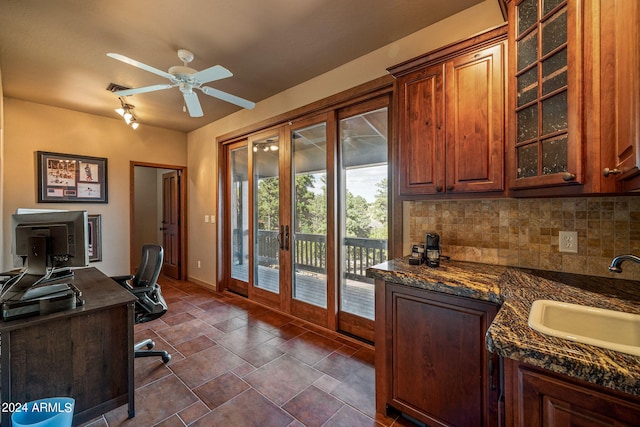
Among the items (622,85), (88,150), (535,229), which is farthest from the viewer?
(88,150)

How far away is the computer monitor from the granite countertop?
75.4 inches

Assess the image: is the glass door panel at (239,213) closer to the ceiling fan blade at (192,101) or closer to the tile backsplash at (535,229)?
the ceiling fan blade at (192,101)

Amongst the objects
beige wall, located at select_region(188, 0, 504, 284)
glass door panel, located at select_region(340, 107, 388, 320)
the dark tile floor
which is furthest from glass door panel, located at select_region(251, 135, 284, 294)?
glass door panel, located at select_region(340, 107, 388, 320)

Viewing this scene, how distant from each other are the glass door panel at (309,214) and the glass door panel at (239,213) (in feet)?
3.56

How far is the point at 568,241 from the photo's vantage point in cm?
162

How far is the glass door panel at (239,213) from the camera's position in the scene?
4113 mm

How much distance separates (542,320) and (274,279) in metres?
2.97

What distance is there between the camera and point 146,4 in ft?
6.20

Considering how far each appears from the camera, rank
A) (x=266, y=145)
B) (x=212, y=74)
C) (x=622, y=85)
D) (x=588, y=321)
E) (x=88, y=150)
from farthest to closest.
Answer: (x=88, y=150) < (x=266, y=145) < (x=212, y=74) < (x=588, y=321) < (x=622, y=85)

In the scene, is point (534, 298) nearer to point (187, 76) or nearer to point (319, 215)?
point (319, 215)

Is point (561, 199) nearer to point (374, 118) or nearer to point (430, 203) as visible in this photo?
point (430, 203)

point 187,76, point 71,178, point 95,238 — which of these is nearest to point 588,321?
point 187,76

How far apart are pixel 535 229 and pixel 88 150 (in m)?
5.53

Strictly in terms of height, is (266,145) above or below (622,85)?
above
